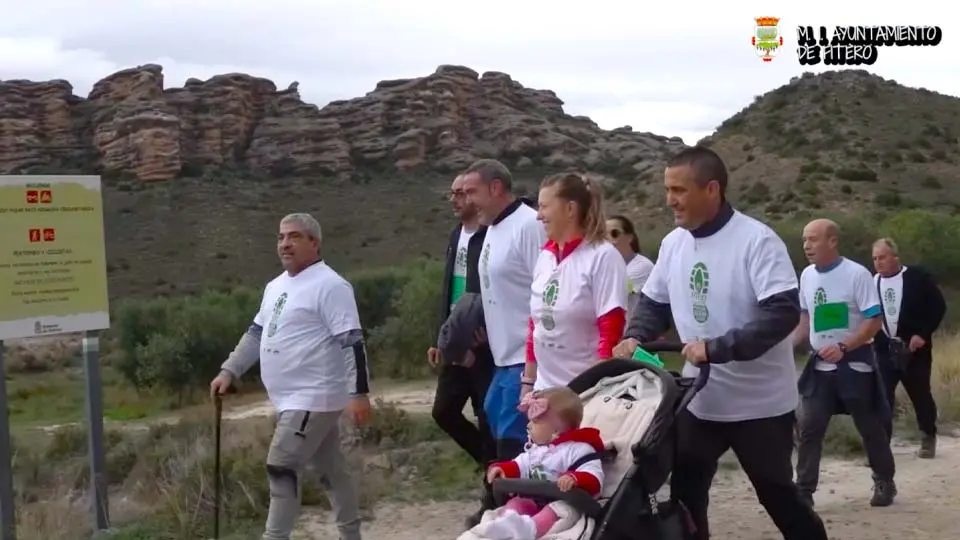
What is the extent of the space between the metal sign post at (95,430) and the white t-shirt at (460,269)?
7.73 feet

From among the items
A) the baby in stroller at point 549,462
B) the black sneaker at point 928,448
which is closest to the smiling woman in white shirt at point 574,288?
the baby in stroller at point 549,462

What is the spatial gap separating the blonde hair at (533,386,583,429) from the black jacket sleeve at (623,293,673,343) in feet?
1.97

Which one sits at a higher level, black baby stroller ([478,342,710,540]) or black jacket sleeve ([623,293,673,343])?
black jacket sleeve ([623,293,673,343])

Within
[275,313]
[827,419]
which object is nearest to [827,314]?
[827,419]

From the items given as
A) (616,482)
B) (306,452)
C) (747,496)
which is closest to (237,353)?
(306,452)

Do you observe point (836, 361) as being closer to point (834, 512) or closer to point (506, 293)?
point (834, 512)

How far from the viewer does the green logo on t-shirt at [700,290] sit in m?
4.53

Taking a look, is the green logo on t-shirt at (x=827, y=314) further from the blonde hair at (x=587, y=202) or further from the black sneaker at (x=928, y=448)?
the black sneaker at (x=928, y=448)

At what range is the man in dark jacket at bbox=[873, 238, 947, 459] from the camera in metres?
9.12

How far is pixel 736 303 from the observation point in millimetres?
4449

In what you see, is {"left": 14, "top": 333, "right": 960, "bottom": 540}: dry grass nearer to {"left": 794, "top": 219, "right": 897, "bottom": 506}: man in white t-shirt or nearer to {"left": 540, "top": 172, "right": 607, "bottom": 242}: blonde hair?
{"left": 794, "top": 219, "right": 897, "bottom": 506}: man in white t-shirt

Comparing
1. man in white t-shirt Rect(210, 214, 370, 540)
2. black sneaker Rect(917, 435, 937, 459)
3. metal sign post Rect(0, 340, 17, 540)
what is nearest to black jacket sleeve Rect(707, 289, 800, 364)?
man in white t-shirt Rect(210, 214, 370, 540)

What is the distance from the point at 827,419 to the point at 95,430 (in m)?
4.65

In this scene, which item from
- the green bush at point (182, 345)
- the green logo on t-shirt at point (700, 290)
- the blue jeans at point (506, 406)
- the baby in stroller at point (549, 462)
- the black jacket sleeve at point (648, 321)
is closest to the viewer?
the baby in stroller at point (549, 462)
